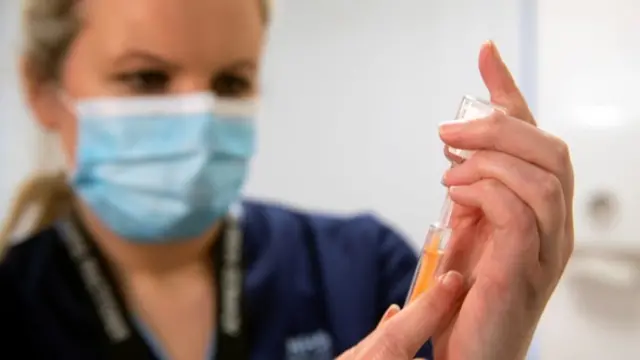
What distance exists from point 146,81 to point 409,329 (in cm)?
52

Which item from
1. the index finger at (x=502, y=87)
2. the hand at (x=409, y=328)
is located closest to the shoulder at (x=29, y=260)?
the hand at (x=409, y=328)

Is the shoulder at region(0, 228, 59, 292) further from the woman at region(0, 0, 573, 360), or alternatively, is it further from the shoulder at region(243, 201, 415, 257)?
the shoulder at region(243, 201, 415, 257)

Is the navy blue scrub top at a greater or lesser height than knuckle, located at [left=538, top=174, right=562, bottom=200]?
lesser

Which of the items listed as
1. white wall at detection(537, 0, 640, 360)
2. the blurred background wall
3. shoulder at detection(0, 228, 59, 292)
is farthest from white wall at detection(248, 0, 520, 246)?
shoulder at detection(0, 228, 59, 292)

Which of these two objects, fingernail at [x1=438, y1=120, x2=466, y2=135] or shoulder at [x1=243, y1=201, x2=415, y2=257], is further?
shoulder at [x1=243, y1=201, x2=415, y2=257]

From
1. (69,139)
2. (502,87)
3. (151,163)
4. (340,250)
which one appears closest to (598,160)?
(340,250)

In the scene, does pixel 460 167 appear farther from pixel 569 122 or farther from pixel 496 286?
pixel 569 122

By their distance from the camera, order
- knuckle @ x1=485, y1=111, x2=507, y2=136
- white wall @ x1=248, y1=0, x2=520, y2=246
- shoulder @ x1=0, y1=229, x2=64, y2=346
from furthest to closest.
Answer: white wall @ x1=248, y1=0, x2=520, y2=246
shoulder @ x1=0, y1=229, x2=64, y2=346
knuckle @ x1=485, y1=111, x2=507, y2=136

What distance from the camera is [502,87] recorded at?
556 millimetres

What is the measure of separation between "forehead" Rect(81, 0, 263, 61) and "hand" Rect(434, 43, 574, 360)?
0.44m

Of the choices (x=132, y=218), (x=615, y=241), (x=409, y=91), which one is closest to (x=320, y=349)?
(x=132, y=218)

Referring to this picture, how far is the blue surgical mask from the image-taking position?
2.97ft

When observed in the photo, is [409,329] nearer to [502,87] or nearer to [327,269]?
[502,87]

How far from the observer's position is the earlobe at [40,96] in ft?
3.22
